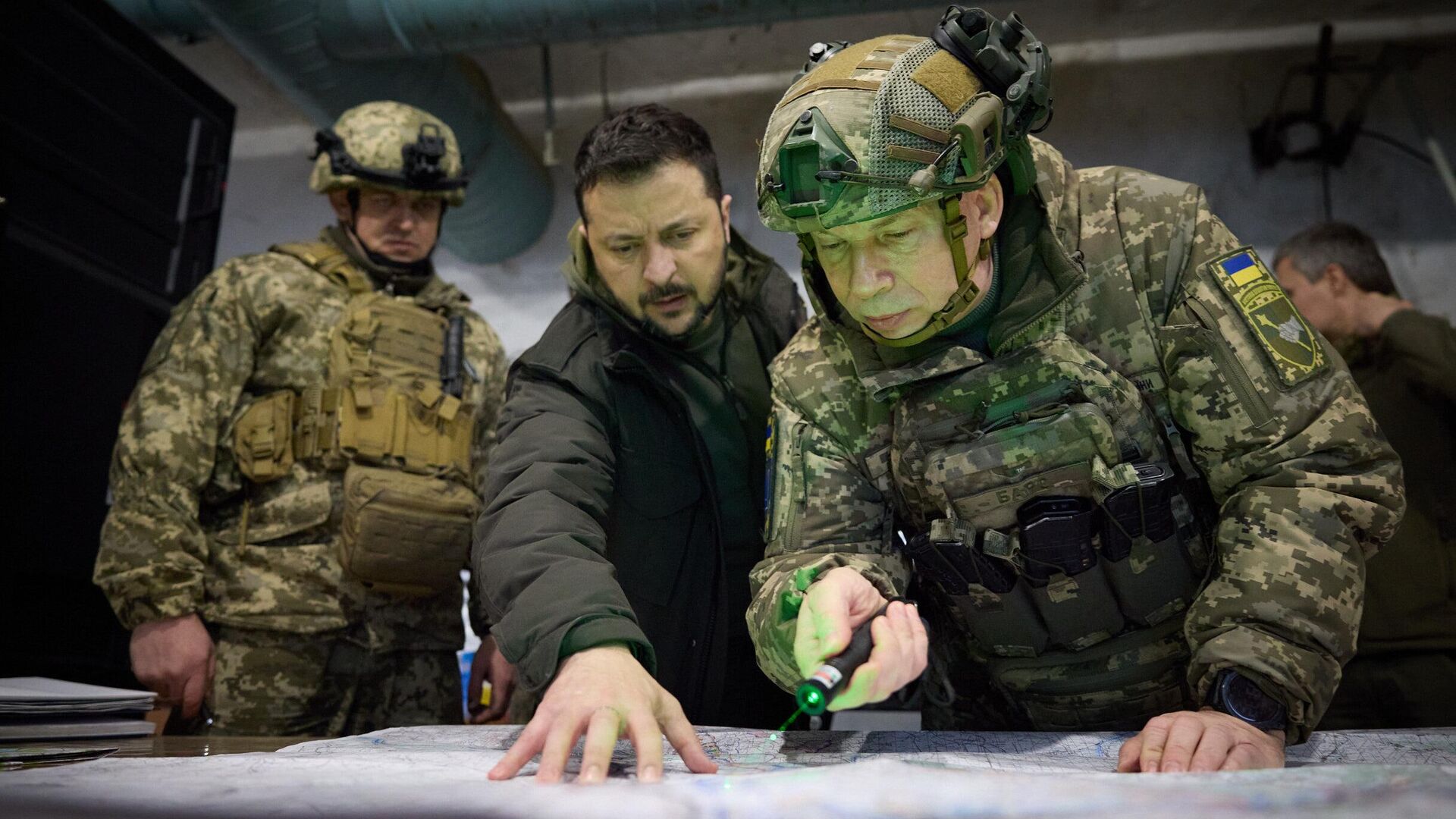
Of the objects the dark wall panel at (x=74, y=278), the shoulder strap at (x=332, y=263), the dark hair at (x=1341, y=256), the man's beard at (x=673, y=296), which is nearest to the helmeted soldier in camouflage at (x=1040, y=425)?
the man's beard at (x=673, y=296)

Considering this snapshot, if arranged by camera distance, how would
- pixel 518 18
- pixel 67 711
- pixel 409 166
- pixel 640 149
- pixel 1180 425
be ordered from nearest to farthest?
pixel 1180 425 < pixel 67 711 < pixel 640 149 < pixel 409 166 < pixel 518 18

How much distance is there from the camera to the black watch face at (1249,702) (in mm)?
1130

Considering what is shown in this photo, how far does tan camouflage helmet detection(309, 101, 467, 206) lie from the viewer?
2.62 metres

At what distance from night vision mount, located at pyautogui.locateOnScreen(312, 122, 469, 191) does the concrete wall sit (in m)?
1.77

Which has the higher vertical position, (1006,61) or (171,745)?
(1006,61)

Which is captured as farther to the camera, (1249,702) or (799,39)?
(799,39)

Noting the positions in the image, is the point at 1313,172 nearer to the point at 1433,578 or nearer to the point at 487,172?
the point at 1433,578

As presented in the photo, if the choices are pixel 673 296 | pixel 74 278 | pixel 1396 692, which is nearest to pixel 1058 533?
pixel 673 296

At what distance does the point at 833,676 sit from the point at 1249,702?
503 millimetres

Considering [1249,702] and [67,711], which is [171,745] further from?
[1249,702]

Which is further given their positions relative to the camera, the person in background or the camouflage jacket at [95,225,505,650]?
the person in background

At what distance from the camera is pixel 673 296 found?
186cm

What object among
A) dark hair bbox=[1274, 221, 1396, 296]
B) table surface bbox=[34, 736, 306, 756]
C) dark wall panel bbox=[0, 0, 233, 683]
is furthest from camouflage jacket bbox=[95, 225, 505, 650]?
dark hair bbox=[1274, 221, 1396, 296]

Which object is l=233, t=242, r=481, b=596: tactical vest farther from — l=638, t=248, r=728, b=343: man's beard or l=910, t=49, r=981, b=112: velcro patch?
l=910, t=49, r=981, b=112: velcro patch
